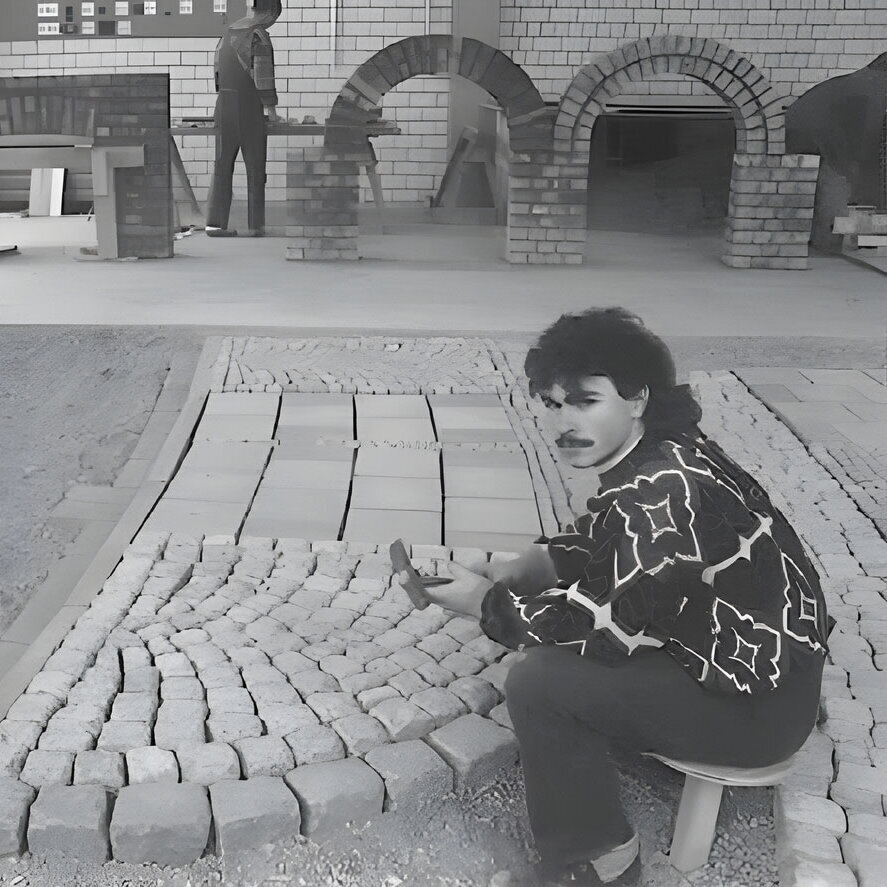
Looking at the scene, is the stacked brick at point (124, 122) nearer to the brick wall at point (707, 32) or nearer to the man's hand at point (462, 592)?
the brick wall at point (707, 32)

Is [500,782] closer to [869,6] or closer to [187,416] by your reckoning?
[187,416]

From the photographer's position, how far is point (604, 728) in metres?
1.64

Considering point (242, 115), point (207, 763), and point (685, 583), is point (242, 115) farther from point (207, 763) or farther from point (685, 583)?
point (685, 583)

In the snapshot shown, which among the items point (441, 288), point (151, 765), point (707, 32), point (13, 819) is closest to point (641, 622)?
point (151, 765)

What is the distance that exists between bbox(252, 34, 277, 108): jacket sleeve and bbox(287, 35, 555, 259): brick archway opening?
41 centimetres

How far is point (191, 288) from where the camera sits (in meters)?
7.20

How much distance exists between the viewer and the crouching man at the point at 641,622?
1.61 meters

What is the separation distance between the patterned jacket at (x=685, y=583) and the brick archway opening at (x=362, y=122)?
6179mm

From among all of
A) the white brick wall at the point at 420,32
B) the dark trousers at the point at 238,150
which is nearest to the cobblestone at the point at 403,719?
the white brick wall at the point at 420,32

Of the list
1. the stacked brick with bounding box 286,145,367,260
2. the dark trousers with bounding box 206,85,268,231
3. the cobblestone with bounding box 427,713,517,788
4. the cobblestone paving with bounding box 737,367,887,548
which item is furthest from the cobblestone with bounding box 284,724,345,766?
the stacked brick with bounding box 286,145,367,260

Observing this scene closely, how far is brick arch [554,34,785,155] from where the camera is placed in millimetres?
7191

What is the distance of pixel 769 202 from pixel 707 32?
2081 millimetres

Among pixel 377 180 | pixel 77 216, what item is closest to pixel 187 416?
pixel 377 180

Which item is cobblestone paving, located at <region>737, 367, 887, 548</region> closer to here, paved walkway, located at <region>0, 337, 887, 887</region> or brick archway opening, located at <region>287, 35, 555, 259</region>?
paved walkway, located at <region>0, 337, 887, 887</region>
